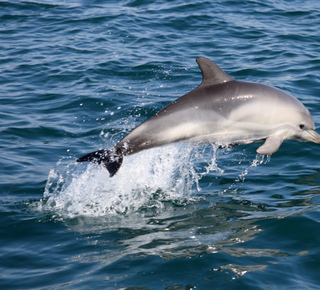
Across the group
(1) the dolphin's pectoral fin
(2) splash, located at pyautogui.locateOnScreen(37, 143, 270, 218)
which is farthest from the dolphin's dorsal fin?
(1) the dolphin's pectoral fin

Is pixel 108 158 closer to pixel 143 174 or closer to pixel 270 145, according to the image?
pixel 143 174

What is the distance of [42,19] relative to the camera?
17.3 meters

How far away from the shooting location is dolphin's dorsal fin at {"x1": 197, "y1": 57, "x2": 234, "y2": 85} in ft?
22.5

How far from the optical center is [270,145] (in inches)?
287

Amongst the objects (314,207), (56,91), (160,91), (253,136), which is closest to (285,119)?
(253,136)

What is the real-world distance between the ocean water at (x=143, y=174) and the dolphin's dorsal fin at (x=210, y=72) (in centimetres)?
146

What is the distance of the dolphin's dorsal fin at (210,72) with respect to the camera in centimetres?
687

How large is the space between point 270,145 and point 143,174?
6.72ft

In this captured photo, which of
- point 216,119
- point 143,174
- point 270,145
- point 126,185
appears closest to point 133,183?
point 126,185

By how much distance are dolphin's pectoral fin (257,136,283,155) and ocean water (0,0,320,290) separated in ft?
2.47

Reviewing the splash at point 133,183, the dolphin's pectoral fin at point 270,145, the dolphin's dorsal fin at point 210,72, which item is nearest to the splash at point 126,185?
the splash at point 133,183

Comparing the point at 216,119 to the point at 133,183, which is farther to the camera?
the point at 133,183

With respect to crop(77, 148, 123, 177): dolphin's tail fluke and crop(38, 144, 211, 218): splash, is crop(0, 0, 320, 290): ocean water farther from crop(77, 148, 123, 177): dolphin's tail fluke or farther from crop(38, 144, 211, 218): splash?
crop(77, 148, 123, 177): dolphin's tail fluke

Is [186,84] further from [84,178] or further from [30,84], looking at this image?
[84,178]
